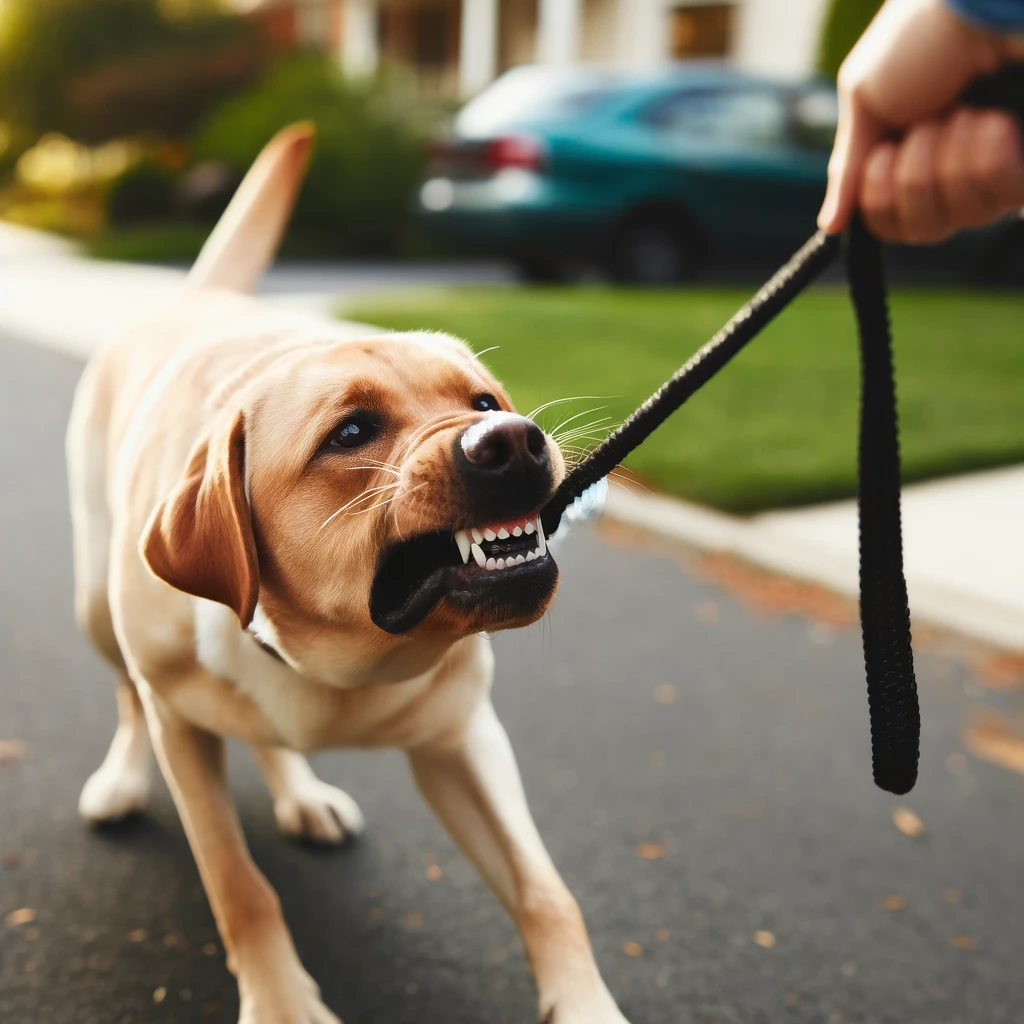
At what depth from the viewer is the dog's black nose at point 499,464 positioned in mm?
1786

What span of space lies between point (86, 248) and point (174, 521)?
621 inches

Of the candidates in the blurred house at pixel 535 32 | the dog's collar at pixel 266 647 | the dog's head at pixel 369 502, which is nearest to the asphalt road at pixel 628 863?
the dog's collar at pixel 266 647

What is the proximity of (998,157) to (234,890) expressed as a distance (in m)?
1.86

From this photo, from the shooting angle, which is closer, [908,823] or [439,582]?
[439,582]

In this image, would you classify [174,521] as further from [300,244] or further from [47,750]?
[300,244]

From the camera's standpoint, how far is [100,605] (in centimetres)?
295

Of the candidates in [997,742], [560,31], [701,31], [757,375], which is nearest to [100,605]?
[997,742]

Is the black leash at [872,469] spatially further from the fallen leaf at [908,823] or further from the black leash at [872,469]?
the fallen leaf at [908,823]

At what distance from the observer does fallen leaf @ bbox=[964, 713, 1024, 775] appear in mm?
3523

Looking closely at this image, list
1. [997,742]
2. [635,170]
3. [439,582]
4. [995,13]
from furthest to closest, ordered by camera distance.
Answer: [635,170] → [997,742] → [439,582] → [995,13]

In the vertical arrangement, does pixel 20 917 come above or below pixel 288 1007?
below

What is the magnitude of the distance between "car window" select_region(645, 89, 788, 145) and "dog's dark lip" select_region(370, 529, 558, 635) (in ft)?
34.5

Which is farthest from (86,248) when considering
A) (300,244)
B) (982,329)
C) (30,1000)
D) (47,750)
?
(30,1000)

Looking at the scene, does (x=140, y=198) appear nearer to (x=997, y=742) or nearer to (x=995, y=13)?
(x=997, y=742)
